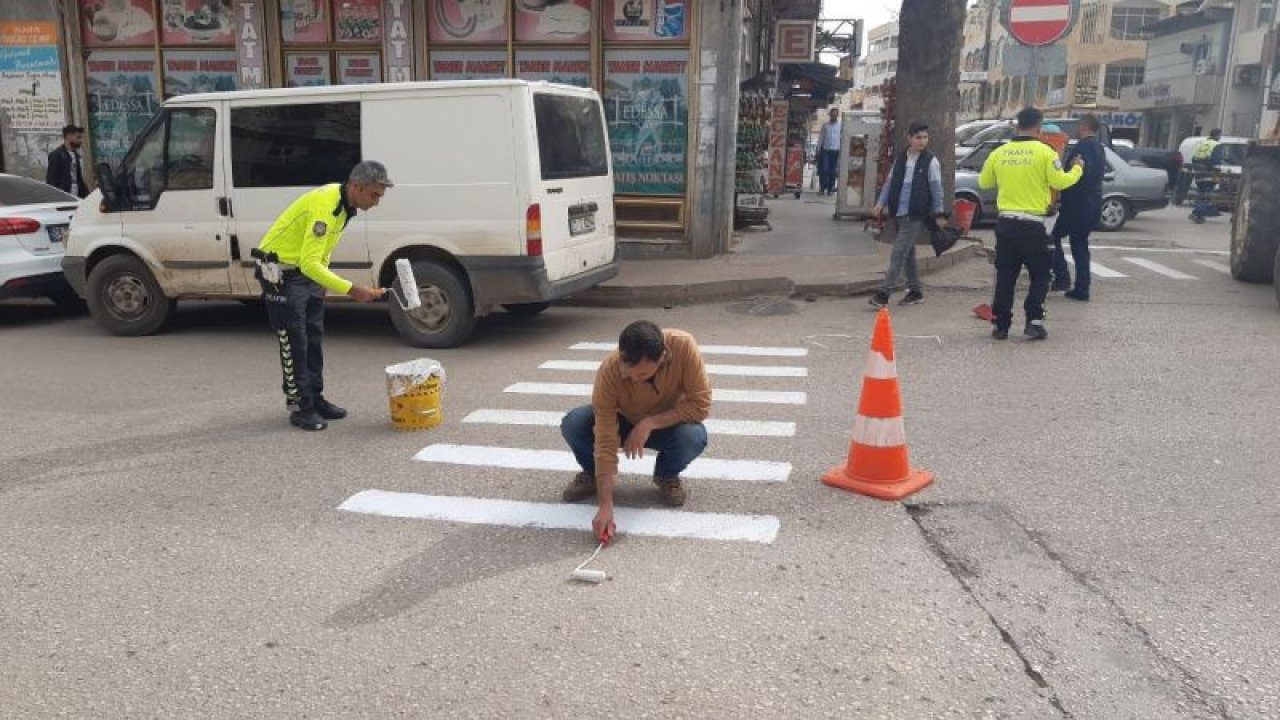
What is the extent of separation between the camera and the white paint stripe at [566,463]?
5.17 m

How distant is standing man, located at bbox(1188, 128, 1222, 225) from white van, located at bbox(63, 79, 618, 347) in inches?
616

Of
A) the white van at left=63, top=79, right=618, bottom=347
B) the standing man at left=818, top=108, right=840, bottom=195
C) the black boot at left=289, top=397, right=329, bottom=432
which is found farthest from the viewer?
the standing man at left=818, top=108, right=840, bottom=195

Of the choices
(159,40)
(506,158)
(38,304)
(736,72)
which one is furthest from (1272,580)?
(159,40)

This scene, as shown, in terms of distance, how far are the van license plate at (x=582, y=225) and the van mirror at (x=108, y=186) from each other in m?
4.07

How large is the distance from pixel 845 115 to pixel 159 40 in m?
11.2

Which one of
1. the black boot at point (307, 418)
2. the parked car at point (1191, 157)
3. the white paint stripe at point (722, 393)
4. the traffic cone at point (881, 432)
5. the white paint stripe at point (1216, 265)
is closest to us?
the traffic cone at point (881, 432)

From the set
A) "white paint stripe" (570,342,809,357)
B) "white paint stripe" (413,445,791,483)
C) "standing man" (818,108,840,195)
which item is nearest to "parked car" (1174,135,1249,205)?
"standing man" (818,108,840,195)

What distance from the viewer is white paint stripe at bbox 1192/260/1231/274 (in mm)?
12555

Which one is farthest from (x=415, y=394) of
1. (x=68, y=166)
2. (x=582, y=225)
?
(x=68, y=166)

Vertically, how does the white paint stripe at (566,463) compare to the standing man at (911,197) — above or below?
below

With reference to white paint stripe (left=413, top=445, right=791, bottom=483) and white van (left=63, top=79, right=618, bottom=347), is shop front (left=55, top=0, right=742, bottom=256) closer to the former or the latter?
white van (left=63, top=79, right=618, bottom=347)

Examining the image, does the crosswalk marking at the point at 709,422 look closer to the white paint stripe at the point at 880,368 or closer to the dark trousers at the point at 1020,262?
the white paint stripe at the point at 880,368

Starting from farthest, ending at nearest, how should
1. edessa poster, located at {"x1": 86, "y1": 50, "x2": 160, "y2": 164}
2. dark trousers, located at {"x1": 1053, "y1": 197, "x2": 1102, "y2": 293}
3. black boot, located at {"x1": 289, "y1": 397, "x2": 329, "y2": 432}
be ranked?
edessa poster, located at {"x1": 86, "y1": 50, "x2": 160, "y2": 164} → dark trousers, located at {"x1": 1053, "y1": 197, "x2": 1102, "y2": 293} → black boot, located at {"x1": 289, "y1": 397, "x2": 329, "y2": 432}

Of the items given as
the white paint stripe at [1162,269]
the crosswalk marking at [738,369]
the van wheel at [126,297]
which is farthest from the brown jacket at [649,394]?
the white paint stripe at [1162,269]
